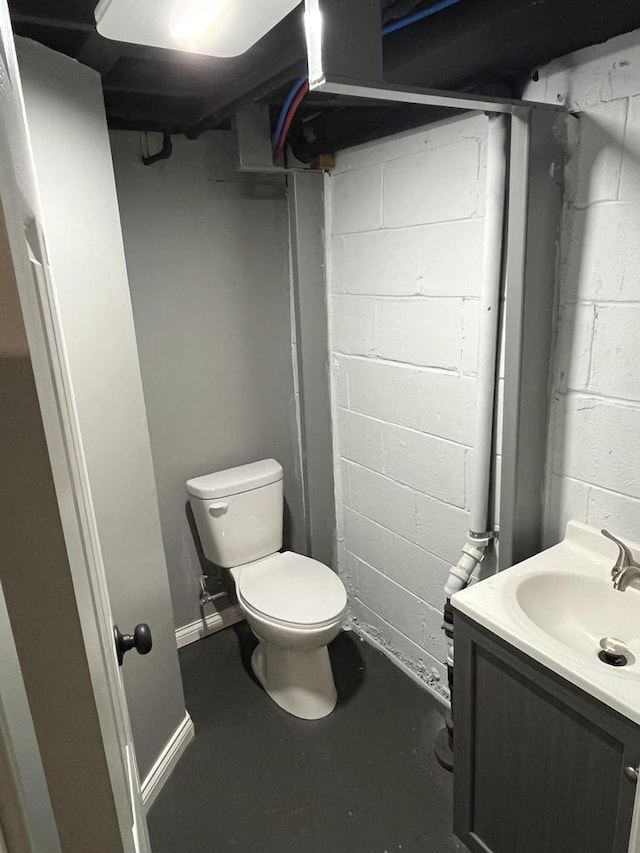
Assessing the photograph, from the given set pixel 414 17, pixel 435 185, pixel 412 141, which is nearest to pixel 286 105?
pixel 412 141

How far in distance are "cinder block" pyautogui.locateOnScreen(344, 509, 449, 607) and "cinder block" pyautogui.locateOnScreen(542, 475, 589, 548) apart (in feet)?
1.47

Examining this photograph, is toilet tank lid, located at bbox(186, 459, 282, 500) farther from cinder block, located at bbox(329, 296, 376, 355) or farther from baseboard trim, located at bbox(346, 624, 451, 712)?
baseboard trim, located at bbox(346, 624, 451, 712)

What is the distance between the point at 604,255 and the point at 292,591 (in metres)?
1.50

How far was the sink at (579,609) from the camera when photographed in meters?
1.39

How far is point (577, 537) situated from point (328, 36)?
1312 mm

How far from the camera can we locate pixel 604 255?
1372 mm

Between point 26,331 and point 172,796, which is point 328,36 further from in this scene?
point 172,796

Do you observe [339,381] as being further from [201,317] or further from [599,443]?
[599,443]

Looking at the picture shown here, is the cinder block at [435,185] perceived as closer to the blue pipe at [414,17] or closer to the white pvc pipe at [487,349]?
the white pvc pipe at [487,349]

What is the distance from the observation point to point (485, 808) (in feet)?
4.93

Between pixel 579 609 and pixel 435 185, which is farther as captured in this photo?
pixel 435 185

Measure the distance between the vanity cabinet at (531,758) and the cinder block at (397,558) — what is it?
0.58 m

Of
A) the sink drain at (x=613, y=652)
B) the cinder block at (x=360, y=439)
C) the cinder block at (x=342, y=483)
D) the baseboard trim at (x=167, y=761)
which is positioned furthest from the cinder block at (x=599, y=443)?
the baseboard trim at (x=167, y=761)

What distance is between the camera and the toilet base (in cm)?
209
